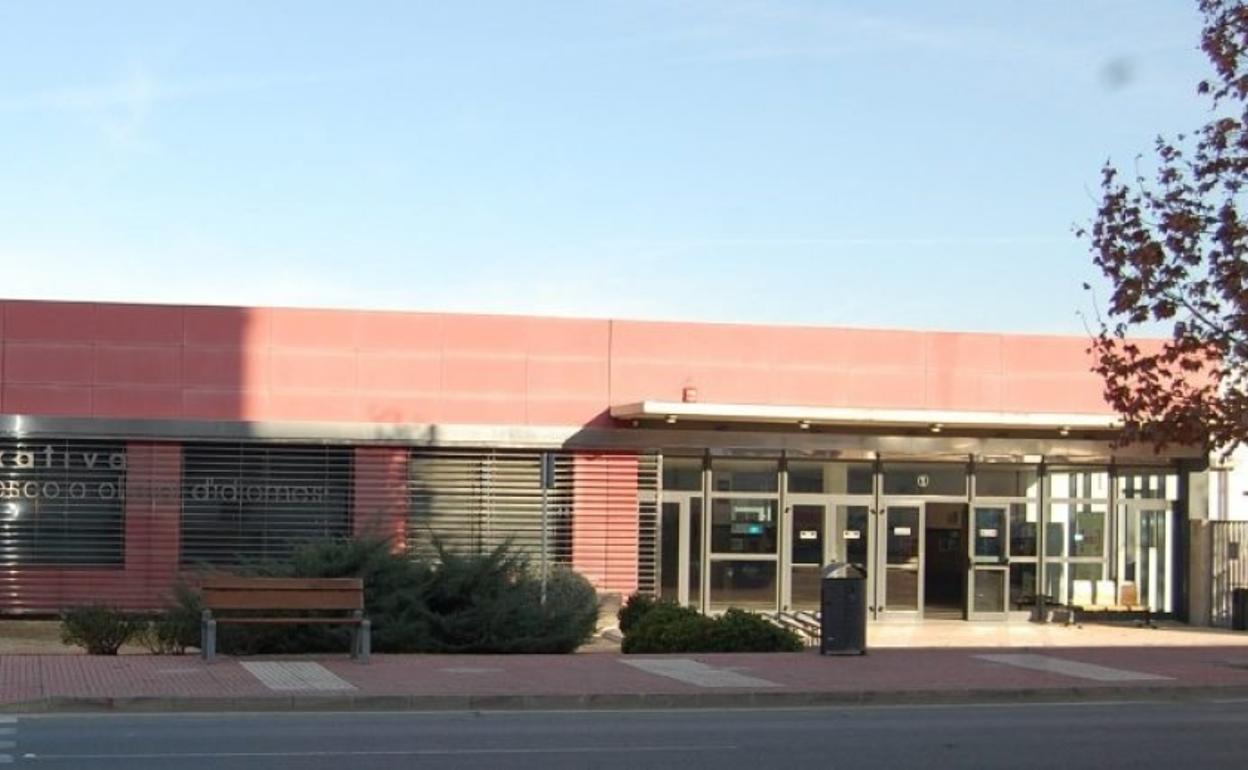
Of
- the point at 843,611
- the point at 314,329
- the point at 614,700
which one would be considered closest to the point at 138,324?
the point at 314,329

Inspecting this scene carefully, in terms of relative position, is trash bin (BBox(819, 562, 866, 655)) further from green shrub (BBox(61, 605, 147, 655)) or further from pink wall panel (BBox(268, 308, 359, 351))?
pink wall panel (BBox(268, 308, 359, 351))

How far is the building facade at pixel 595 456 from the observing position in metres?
27.3

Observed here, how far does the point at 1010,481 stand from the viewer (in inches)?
1209

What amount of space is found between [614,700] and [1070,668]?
628 centimetres

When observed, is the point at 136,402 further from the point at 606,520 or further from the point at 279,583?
the point at 279,583

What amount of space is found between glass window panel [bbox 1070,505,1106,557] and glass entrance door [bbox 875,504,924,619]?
3013mm

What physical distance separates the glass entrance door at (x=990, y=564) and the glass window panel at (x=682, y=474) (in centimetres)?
525

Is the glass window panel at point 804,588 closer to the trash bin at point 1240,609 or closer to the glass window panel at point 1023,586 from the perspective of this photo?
the glass window panel at point 1023,586

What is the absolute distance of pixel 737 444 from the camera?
95.1 feet

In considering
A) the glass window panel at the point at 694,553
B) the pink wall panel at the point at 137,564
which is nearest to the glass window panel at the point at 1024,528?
the glass window panel at the point at 694,553

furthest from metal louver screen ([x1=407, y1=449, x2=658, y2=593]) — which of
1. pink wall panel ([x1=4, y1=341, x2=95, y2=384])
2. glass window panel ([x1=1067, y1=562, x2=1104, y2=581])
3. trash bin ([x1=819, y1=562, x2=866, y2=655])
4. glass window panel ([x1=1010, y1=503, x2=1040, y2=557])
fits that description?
trash bin ([x1=819, y1=562, x2=866, y2=655])

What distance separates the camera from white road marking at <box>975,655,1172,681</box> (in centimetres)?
1823

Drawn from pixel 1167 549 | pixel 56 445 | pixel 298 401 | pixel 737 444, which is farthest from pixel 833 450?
pixel 56 445

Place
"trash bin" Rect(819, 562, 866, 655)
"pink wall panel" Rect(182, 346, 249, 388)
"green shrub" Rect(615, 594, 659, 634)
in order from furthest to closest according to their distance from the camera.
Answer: "pink wall panel" Rect(182, 346, 249, 388) < "green shrub" Rect(615, 594, 659, 634) < "trash bin" Rect(819, 562, 866, 655)
